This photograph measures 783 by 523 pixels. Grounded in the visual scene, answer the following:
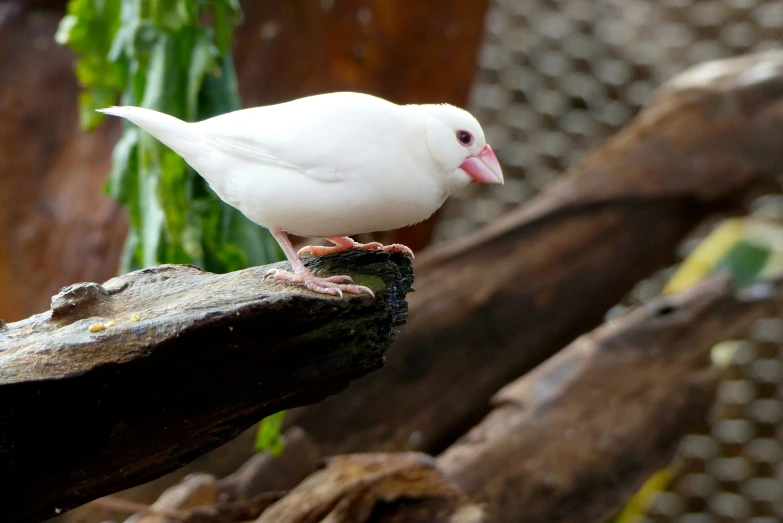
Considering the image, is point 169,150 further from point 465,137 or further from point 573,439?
point 573,439

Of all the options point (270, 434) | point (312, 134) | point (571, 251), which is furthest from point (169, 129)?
point (571, 251)

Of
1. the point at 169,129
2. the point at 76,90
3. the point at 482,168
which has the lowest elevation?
the point at 482,168

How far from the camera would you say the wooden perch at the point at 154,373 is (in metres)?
0.79

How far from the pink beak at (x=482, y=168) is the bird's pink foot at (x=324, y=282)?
0.66ft

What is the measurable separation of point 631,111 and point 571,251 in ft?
3.56

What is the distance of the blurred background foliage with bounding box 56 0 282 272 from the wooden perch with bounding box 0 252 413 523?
0.58 m

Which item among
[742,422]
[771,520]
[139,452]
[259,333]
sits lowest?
[771,520]

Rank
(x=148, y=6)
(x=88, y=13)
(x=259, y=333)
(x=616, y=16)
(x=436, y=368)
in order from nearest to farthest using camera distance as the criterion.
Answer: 1. (x=259, y=333)
2. (x=148, y=6)
3. (x=88, y=13)
4. (x=436, y=368)
5. (x=616, y=16)

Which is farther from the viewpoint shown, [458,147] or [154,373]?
[458,147]

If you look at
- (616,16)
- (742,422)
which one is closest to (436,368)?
(742,422)

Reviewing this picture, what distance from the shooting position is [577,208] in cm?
208

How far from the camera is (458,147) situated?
0.96 m

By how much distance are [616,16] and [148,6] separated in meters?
1.89

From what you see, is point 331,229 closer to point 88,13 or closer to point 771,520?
point 88,13
